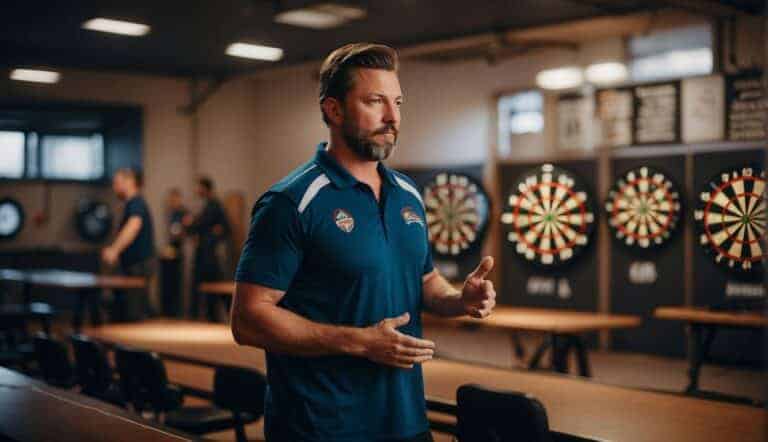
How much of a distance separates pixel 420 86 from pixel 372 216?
29.0 ft

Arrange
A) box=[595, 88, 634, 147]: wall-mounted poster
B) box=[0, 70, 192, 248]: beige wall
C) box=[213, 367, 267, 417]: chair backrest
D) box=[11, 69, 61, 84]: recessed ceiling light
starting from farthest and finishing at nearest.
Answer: box=[0, 70, 192, 248]: beige wall, box=[11, 69, 61, 84]: recessed ceiling light, box=[595, 88, 634, 147]: wall-mounted poster, box=[213, 367, 267, 417]: chair backrest

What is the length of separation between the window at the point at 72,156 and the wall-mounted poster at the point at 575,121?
6.43m

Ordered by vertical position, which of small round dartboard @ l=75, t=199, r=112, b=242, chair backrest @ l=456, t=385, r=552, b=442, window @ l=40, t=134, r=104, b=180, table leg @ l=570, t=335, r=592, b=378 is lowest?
table leg @ l=570, t=335, r=592, b=378

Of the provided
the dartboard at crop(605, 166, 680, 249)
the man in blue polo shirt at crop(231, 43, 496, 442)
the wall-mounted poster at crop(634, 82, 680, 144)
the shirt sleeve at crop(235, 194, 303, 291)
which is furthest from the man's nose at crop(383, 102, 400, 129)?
the wall-mounted poster at crop(634, 82, 680, 144)

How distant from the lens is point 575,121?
9031mm

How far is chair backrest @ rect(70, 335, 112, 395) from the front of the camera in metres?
4.41

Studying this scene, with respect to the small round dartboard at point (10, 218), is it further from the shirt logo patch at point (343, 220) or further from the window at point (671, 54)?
the shirt logo patch at point (343, 220)

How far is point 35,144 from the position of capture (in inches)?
467

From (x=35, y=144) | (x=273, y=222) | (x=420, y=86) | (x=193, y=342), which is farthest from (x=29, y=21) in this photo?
(x=273, y=222)

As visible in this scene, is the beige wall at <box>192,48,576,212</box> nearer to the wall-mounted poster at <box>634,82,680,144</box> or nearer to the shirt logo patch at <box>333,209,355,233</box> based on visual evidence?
the wall-mounted poster at <box>634,82,680,144</box>

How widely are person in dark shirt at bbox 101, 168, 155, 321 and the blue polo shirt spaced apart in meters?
5.59

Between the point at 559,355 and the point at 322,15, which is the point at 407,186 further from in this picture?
the point at 322,15

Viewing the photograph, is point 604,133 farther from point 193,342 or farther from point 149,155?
point 149,155

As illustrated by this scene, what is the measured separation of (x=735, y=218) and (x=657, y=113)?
5.69m
